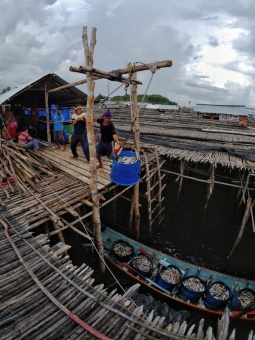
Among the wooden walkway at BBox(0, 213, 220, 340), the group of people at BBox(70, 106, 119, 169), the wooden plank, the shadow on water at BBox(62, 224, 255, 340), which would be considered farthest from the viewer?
the wooden plank

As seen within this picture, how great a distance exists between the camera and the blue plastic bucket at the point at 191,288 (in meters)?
6.36

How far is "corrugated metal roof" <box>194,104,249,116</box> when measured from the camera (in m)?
30.4

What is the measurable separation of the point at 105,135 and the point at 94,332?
17.1ft

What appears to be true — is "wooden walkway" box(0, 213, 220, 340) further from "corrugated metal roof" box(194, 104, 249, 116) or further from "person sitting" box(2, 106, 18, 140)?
"corrugated metal roof" box(194, 104, 249, 116)

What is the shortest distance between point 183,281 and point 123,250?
2.30m

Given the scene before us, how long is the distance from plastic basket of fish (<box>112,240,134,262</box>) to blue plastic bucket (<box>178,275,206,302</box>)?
77.5 inches

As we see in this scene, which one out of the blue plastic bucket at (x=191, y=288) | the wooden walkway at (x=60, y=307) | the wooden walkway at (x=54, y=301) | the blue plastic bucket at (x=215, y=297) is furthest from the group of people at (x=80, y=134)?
the blue plastic bucket at (x=215, y=297)

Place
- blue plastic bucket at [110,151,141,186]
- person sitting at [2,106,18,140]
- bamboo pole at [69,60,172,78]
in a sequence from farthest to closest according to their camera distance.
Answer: person sitting at [2,106,18,140]
blue plastic bucket at [110,151,141,186]
bamboo pole at [69,60,172,78]

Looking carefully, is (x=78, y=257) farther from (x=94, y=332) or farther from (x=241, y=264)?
(x=241, y=264)

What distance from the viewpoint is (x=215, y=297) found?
6.34m

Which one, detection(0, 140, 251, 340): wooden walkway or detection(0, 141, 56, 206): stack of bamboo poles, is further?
detection(0, 141, 56, 206): stack of bamboo poles

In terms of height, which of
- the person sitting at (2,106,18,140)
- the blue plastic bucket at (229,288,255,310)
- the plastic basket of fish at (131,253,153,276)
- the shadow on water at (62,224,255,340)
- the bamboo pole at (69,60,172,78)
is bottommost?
the shadow on water at (62,224,255,340)

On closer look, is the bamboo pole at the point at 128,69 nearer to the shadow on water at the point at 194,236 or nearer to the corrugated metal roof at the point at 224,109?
the shadow on water at the point at 194,236

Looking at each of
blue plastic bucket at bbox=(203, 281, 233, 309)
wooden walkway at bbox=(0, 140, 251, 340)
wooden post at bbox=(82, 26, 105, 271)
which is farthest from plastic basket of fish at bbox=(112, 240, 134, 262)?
wooden walkway at bbox=(0, 140, 251, 340)
